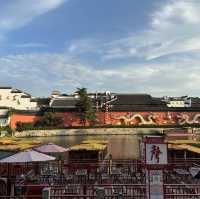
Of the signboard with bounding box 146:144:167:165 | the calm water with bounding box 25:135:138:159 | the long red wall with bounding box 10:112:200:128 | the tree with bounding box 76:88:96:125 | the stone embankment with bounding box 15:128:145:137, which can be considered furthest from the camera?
the long red wall with bounding box 10:112:200:128

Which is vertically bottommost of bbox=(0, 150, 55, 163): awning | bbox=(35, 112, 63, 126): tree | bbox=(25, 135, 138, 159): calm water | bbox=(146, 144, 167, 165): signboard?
bbox=(25, 135, 138, 159): calm water

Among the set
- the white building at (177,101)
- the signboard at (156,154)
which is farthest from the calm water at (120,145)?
the white building at (177,101)

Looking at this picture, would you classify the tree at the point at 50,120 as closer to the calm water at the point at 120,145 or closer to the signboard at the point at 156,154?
the calm water at the point at 120,145

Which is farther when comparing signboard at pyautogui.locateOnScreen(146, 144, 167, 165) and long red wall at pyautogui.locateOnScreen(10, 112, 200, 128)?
long red wall at pyautogui.locateOnScreen(10, 112, 200, 128)

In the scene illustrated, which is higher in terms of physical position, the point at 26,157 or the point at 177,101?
the point at 177,101

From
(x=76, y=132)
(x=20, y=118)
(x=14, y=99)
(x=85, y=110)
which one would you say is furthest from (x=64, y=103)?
(x=14, y=99)

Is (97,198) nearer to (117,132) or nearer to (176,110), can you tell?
(117,132)

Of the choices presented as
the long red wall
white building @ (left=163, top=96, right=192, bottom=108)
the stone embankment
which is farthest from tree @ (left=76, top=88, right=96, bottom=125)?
white building @ (left=163, top=96, right=192, bottom=108)

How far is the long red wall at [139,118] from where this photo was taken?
277 feet

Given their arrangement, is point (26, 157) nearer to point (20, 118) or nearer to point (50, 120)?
point (50, 120)

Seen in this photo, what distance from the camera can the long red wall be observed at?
8444 cm

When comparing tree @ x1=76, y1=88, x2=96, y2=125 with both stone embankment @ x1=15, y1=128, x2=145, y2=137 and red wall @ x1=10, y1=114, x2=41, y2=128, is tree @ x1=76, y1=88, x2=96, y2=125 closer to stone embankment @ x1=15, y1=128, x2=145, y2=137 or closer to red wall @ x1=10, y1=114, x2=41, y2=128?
stone embankment @ x1=15, y1=128, x2=145, y2=137

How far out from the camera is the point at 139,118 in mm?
85375

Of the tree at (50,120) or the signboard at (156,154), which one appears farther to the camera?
the tree at (50,120)
